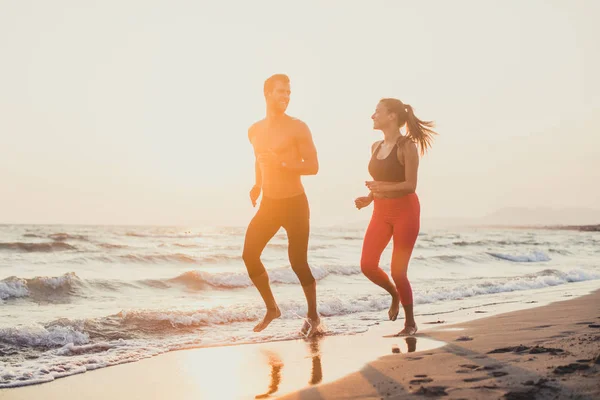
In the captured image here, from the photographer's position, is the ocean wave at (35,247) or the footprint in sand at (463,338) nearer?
the footprint in sand at (463,338)

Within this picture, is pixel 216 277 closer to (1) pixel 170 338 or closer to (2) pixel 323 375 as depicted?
(1) pixel 170 338

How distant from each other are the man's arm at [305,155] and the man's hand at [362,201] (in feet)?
1.60

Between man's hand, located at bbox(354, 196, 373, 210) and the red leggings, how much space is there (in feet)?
0.23

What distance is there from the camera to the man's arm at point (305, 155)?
5.66 m

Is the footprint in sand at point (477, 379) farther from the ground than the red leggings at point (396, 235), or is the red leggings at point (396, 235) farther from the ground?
the red leggings at point (396, 235)

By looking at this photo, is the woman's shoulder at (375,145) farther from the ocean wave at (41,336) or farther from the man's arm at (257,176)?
the ocean wave at (41,336)

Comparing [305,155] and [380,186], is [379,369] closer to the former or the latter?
[380,186]

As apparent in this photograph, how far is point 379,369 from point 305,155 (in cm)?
227

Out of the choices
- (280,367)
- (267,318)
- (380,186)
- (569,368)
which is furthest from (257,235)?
(569,368)

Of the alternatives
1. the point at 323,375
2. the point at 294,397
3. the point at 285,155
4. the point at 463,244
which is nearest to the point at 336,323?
the point at 285,155

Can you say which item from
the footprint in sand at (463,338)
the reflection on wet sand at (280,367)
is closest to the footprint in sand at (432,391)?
the reflection on wet sand at (280,367)

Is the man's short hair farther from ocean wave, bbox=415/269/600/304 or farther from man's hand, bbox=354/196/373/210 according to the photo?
ocean wave, bbox=415/269/600/304

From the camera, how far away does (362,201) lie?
5.80 metres

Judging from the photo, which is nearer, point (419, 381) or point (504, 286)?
point (419, 381)
